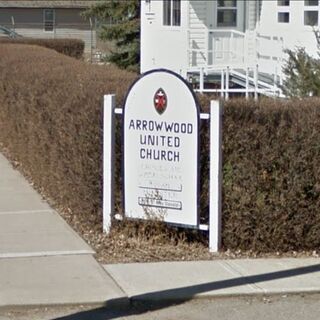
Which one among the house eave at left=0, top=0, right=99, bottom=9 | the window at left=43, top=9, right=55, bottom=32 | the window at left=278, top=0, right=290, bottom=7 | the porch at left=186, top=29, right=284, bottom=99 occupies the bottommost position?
the porch at left=186, top=29, right=284, bottom=99

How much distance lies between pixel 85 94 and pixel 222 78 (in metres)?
11.8

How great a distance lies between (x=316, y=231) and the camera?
7.79 m

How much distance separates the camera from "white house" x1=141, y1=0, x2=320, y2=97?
1911cm

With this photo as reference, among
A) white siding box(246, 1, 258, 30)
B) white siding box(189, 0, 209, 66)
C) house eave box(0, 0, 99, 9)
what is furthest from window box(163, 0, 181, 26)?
house eave box(0, 0, 99, 9)

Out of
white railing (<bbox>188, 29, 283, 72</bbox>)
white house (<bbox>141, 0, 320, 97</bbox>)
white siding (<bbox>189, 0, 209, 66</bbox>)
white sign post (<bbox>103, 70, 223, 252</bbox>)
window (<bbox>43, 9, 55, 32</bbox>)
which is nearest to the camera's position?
white sign post (<bbox>103, 70, 223, 252</bbox>)

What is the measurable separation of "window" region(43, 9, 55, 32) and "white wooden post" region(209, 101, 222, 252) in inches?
1948

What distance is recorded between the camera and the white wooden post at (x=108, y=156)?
801 cm

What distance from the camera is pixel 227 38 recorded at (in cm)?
2275

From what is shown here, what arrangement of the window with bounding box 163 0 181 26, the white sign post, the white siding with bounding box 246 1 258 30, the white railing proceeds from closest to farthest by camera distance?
the white sign post → the white railing → the white siding with bounding box 246 1 258 30 → the window with bounding box 163 0 181 26

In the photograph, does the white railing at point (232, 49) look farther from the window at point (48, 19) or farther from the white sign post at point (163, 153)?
the window at point (48, 19)

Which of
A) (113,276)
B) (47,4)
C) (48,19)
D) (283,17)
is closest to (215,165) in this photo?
(113,276)

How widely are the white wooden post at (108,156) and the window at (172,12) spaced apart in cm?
1638

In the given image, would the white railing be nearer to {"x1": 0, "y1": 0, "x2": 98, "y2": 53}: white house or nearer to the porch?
the porch

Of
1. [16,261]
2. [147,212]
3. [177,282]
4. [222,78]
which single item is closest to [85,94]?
[147,212]
